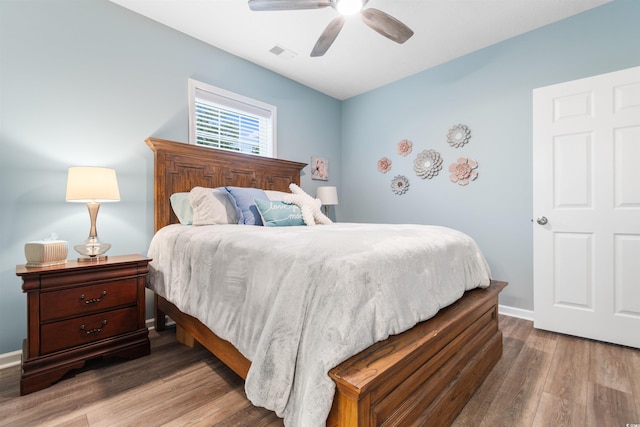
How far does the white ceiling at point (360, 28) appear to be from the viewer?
91.9 inches

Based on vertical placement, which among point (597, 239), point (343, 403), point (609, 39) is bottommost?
point (343, 403)

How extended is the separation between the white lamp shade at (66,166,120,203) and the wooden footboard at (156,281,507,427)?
100 cm

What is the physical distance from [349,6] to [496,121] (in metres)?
1.96

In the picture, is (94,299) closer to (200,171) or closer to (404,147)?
(200,171)

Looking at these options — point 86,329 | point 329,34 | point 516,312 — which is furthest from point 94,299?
point 516,312

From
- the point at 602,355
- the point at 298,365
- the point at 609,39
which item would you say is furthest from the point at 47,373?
the point at 609,39

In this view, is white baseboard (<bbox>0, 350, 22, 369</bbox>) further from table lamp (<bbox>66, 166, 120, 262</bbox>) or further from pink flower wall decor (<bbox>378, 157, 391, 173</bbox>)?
pink flower wall decor (<bbox>378, 157, 391, 173</bbox>)

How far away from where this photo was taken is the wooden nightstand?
5.13ft

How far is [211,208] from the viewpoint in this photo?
2.31m

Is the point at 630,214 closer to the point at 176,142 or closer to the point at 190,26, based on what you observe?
the point at 176,142

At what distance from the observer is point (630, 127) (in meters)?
2.11

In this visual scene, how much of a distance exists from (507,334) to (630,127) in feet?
5.99

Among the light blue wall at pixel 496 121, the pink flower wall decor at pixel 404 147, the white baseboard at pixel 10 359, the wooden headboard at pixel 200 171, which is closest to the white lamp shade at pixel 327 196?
the wooden headboard at pixel 200 171

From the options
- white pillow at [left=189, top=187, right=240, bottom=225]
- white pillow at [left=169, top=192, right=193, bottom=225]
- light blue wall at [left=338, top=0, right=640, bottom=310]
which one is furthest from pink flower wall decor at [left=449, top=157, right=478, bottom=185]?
white pillow at [left=169, top=192, right=193, bottom=225]
